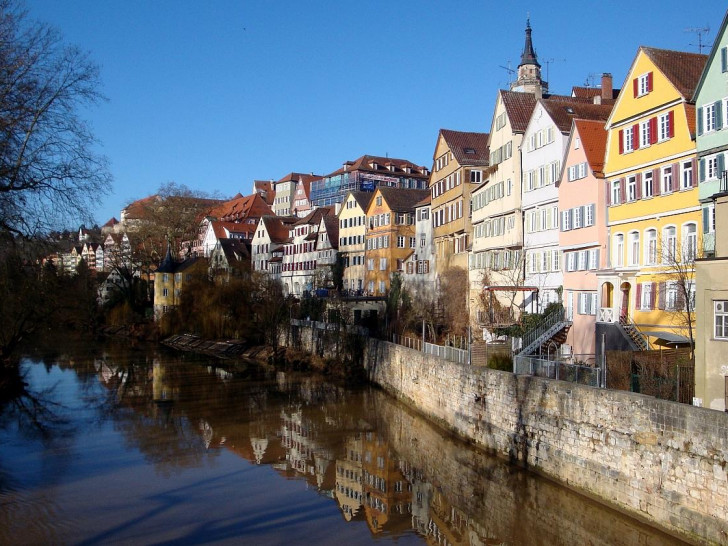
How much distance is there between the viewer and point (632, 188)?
24.7 m

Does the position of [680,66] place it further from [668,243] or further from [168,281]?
[168,281]

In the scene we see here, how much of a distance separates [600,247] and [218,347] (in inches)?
1304

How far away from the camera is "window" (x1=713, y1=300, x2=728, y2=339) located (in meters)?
15.1

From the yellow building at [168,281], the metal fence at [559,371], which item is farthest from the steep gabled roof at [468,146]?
the yellow building at [168,281]

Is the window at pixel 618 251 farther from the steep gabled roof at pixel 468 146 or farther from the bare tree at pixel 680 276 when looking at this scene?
the steep gabled roof at pixel 468 146

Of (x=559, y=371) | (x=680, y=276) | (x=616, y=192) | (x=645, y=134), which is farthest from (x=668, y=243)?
(x=559, y=371)

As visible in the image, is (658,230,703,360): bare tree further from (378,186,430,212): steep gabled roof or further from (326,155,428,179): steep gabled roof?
(326,155,428,179): steep gabled roof

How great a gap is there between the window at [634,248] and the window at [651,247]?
43 centimetres

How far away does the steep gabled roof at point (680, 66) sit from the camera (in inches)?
886

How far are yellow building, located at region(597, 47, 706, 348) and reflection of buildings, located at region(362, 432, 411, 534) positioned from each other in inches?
346

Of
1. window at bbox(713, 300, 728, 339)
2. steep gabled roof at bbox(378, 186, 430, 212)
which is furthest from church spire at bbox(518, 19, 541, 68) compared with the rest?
window at bbox(713, 300, 728, 339)

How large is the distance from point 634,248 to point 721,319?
31.9 feet

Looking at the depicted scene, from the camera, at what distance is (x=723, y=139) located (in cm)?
1992

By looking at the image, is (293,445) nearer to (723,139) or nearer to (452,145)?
(723,139)
